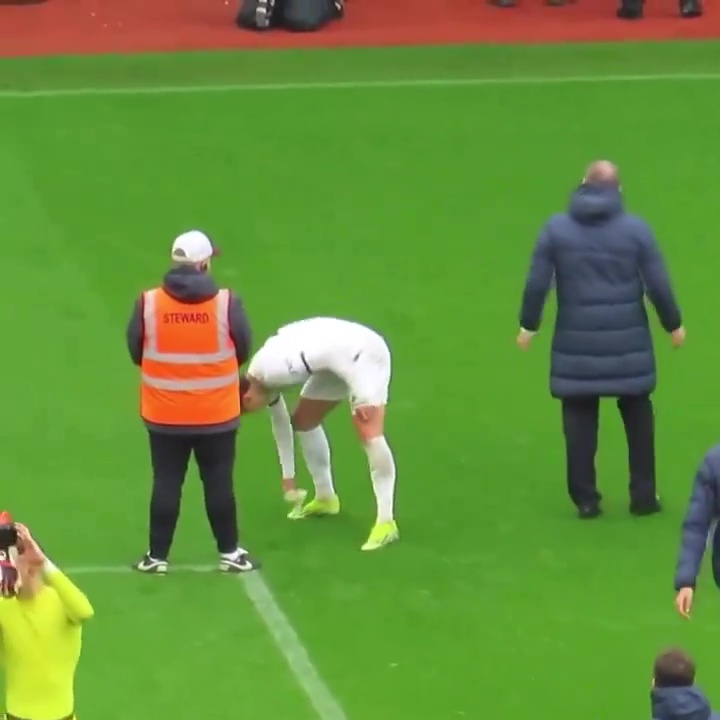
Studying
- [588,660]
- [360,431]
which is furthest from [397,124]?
[588,660]

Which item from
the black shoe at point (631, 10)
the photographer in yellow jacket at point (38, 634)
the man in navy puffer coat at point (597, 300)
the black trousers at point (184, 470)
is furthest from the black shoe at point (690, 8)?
the photographer in yellow jacket at point (38, 634)

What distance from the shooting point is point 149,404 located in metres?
9.97

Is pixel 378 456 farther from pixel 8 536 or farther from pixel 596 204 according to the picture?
→ pixel 8 536

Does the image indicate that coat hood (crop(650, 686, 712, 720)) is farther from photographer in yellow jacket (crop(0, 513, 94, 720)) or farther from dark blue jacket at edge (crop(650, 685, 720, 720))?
photographer in yellow jacket (crop(0, 513, 94, 720))

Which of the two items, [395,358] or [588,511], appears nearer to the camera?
[588,511]

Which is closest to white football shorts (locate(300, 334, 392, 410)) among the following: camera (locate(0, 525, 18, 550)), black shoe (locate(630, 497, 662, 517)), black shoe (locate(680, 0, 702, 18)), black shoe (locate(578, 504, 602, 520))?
black shoe (locate(578, 504, 602, 520))

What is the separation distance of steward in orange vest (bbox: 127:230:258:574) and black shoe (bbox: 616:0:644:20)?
12.8 meters

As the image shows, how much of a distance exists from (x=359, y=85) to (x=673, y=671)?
1347cm

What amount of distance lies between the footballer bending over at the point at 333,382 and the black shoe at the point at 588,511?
1027 mm

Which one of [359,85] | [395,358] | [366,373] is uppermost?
[366,373]

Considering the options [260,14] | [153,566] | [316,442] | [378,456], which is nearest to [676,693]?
[378,456]

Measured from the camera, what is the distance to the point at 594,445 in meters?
11.0

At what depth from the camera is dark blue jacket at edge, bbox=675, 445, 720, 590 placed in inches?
316

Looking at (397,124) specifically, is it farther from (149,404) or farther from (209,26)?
(149,404)
